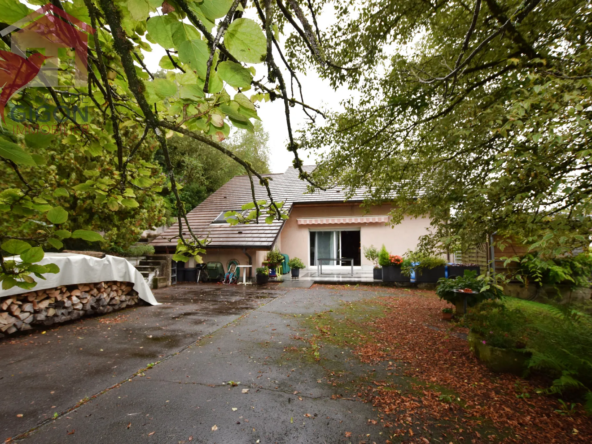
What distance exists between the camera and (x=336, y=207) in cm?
1443

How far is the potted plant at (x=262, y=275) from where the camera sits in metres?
11.4

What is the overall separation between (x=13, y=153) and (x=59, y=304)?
22.1 ft

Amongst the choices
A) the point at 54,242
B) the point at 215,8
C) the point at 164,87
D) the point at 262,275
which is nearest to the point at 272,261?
the point at 262,275

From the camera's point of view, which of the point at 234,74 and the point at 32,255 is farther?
the point at 32,255

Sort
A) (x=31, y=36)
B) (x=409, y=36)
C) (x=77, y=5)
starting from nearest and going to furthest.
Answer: (x=31, y=36)
(x=77, y=5)
(x=409, y=36)

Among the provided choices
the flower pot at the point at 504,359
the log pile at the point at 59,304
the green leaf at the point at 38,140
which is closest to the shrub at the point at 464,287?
the flower pot at the point at 504,359

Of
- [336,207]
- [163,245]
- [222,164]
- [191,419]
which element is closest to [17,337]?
[191,419]

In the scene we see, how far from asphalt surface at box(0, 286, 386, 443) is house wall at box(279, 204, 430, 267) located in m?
9.25

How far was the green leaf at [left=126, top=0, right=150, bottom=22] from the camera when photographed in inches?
25.0

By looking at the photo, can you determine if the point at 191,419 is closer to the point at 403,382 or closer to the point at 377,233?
the point at 403,382

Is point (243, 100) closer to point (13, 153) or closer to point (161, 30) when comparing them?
point (161, 30)

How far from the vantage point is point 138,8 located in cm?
64

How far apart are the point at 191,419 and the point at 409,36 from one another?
6.62 meters

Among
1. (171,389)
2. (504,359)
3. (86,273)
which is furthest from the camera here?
(86,273)
